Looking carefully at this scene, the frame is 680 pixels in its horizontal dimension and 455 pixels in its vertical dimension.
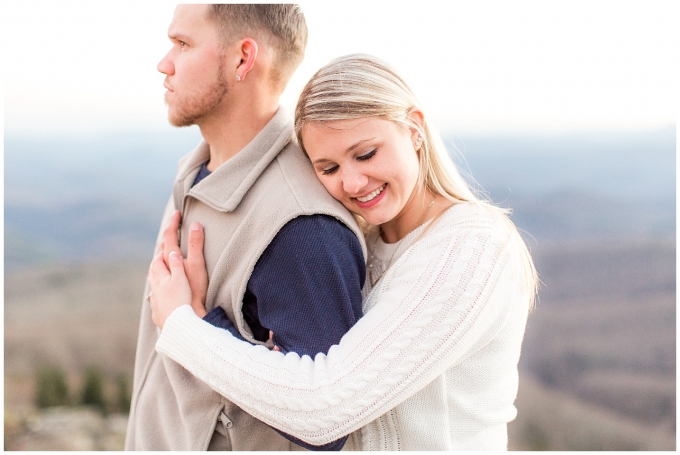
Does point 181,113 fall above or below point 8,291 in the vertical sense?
above

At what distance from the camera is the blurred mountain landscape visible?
5238mm

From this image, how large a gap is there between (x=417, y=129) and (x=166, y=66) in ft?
2.37

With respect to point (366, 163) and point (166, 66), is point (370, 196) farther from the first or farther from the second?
point (166, 66)

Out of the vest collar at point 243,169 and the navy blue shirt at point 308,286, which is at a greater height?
the vest collar at point 243,169

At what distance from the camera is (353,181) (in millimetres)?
1375

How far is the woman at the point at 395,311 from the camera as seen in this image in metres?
1.23

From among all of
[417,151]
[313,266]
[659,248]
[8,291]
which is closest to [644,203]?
[659,248]

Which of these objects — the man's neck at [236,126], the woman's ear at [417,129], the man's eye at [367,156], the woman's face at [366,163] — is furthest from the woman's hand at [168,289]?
the woman's ear at [417,129]

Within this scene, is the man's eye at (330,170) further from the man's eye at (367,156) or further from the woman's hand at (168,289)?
the woman's hand at (168,289)

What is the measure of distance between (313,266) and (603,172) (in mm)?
5429

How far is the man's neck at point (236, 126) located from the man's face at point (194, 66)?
43 millimetres

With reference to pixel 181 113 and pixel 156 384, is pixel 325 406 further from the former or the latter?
pixel 181 113

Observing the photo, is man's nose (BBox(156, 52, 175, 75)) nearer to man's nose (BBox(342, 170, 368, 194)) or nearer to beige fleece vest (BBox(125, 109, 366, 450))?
beige fleece vest (BBox(125, 109, 366, 450))

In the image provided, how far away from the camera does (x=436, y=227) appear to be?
1431 mm
